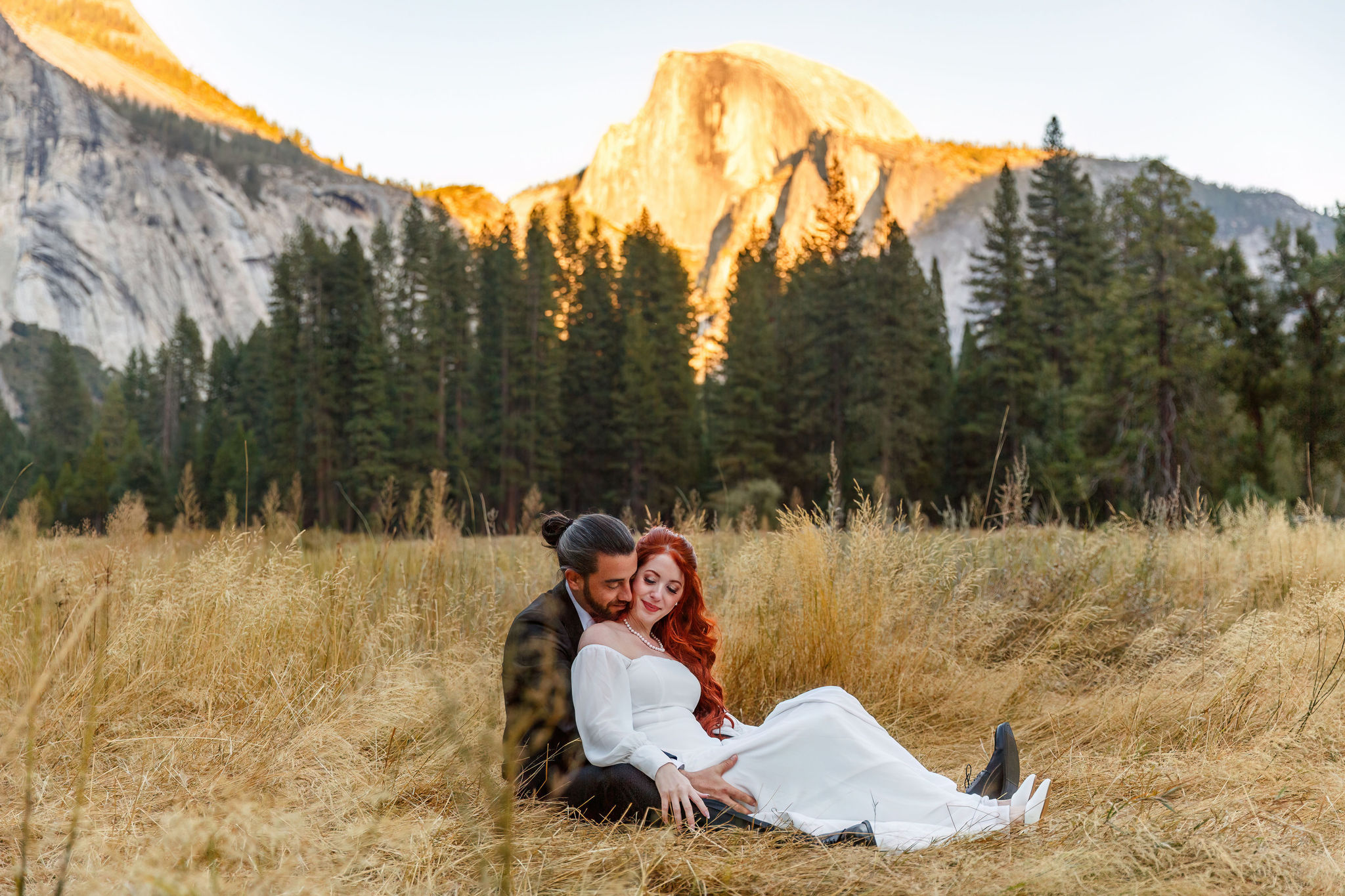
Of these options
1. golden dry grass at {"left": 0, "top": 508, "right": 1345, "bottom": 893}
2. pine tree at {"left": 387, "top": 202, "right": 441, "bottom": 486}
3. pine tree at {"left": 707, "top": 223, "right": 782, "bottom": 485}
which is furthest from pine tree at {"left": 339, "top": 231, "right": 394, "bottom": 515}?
golden dry grass at {"left": 0, "top": 508, "right": 1345, "bottom": 893}

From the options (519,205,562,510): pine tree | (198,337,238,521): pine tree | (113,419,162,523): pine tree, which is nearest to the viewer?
(519,205,562,510): pine tree

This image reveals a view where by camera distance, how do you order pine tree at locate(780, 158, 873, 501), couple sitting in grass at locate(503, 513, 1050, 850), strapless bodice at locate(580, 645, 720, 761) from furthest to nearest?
pine tree at locate(780, 158, 873, 501) → strapless bodice at locate(580, 645, 720, 761) → couple sitting in grass at locate(503, 513, 1050, 850)

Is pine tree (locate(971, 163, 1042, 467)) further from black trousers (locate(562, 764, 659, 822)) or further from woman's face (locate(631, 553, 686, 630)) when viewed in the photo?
black trousers (locate(562, 764, 659, 822))

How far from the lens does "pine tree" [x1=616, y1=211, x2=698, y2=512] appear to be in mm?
37469

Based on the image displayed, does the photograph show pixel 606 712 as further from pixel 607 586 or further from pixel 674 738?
pixel 607 586

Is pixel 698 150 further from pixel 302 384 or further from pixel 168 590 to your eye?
pixel 168 590

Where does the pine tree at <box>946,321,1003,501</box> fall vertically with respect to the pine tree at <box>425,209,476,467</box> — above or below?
below

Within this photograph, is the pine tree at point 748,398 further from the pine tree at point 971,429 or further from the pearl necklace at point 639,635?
the pearl necklace at point 639,635

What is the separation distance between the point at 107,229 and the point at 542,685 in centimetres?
9330

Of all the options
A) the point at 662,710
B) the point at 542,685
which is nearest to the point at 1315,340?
the point at 662,710

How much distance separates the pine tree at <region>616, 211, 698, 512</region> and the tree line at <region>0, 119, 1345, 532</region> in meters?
0.12

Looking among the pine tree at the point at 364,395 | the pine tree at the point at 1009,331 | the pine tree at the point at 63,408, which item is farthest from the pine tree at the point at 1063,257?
the pine tree at the point at 63,408

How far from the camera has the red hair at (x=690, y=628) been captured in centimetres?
375

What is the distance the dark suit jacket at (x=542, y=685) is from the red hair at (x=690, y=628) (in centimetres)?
37
